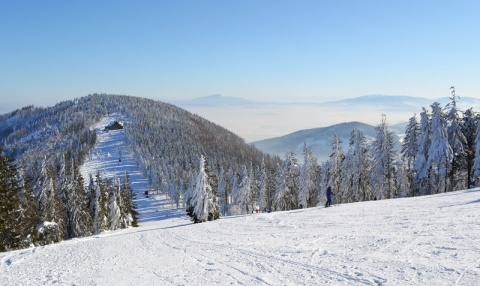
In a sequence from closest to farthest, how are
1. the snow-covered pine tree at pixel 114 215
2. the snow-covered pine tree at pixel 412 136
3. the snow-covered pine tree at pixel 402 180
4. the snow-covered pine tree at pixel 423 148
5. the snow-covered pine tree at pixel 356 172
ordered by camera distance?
the snow-covered pine tree at pixel 423 148 → the snow-covered pine tree at pixel 356 172 → the snow-covered pine tree at pixel 412 136 → the snow-covered pine tree at pixel 402 180 → the snow-covered pine tree at pixel 114 215

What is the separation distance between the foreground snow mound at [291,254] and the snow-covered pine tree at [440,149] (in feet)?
61.4

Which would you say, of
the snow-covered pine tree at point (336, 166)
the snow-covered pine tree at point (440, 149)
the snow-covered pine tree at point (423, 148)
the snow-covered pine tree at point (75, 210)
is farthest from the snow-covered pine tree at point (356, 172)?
the snow-covered pine tree at point (75, 210)

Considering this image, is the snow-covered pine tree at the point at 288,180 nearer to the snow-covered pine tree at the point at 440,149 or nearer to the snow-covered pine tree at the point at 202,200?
the snow-covered pine tree at the point at 440,149

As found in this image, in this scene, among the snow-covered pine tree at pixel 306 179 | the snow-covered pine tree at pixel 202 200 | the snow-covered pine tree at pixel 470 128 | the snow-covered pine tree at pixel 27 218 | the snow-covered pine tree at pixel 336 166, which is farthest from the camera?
the snow-covered pine tree at pixel 306 179

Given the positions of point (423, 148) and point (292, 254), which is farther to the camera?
point (423, 148)

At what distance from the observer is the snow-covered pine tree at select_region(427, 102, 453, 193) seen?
129 ft

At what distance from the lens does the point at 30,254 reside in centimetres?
1903

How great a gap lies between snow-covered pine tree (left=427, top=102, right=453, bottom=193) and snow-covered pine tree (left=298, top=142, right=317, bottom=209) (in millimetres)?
17301

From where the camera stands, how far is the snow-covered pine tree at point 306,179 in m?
52.8

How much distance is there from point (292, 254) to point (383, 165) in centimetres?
3558

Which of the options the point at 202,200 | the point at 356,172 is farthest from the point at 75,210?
the point at 356,172

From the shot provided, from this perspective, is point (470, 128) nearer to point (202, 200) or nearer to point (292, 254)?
point (202, 200)

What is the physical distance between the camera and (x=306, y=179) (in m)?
53.2

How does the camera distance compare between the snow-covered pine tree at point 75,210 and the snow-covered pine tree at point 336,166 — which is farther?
the snow-covered pine tree at point 336,166
